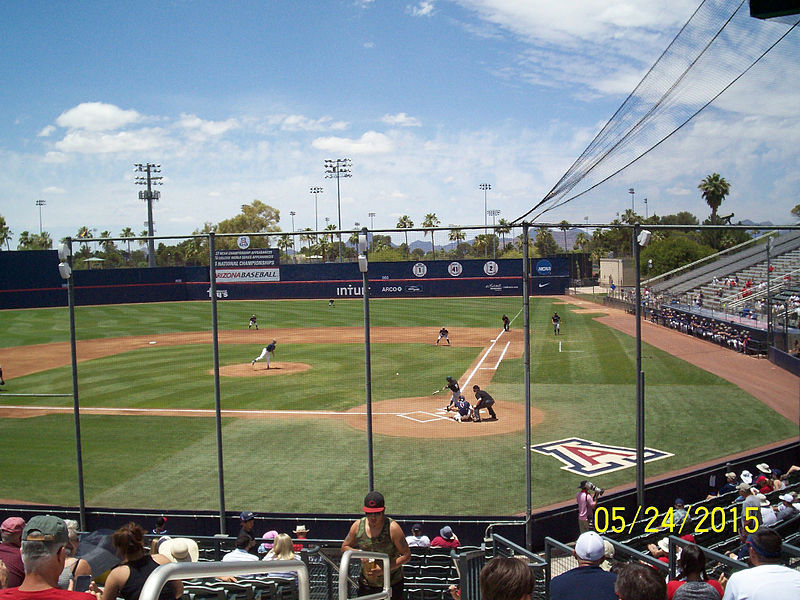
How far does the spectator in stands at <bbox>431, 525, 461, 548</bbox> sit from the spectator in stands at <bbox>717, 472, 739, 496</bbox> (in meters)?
4.79

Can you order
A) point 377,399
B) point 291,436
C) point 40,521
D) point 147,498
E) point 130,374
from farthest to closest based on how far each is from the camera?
point 130,374 < point 377,399 < point 291,436 < point 147,498 < point 40,521

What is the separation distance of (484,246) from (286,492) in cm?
855

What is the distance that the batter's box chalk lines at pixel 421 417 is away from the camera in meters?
19.2

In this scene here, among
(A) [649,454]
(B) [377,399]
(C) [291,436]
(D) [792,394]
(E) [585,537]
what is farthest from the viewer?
(B) [377,399]

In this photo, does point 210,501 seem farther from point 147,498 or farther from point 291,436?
point 291,436

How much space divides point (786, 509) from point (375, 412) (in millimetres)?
12899

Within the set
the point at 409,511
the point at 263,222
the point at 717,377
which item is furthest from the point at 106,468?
the point at 263,222

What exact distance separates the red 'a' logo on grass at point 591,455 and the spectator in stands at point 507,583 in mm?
12281

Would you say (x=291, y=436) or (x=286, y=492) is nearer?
(x=286, y=492)

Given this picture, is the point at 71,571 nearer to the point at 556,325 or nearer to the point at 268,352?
the point at 268,352

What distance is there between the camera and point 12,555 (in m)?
4.69

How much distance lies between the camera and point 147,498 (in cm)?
1358
